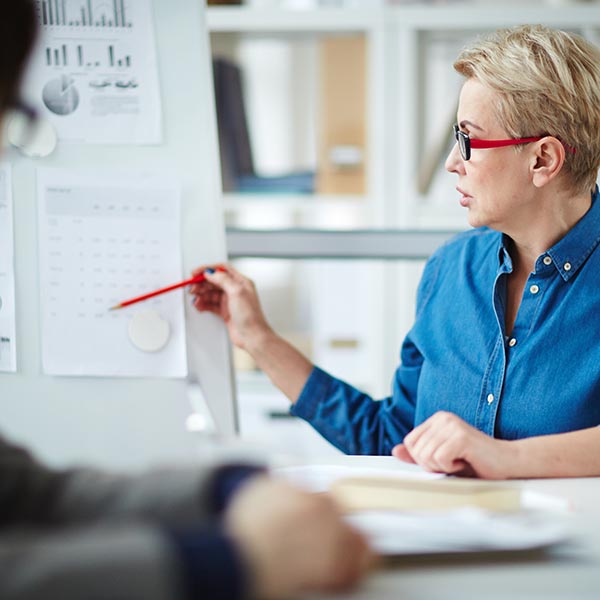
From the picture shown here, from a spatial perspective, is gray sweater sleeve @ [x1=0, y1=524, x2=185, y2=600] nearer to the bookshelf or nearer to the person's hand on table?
the person's hand on table

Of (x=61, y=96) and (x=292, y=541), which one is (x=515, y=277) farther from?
(x=292, y=541)

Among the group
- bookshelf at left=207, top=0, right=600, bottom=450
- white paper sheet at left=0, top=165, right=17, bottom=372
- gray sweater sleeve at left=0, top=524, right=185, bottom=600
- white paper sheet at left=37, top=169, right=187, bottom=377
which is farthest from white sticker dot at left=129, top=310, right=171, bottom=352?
bookshelf at left=207, top=0, right=600, bottom=450

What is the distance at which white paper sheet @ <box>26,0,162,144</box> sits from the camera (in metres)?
1.25

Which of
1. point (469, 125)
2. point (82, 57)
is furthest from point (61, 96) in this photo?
point (469, 125)

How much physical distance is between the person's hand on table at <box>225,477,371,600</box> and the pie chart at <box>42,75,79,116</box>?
0.86 m

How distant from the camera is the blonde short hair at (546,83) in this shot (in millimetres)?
1193

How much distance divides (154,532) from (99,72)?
93 cm

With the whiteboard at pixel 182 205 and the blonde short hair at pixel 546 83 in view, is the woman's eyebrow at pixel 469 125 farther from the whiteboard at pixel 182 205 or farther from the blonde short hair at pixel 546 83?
the whiteboard at pixel 182 205

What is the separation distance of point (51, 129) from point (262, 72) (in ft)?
8.32

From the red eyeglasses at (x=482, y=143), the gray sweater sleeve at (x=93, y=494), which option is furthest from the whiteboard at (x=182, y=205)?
the gray sweater sleeve at (x=93, y=494)

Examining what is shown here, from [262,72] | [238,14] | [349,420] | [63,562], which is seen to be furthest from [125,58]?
[262,72]

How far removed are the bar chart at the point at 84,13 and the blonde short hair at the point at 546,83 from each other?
0.47 m

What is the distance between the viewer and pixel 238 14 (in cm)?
257

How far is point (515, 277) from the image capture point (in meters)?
1.26
